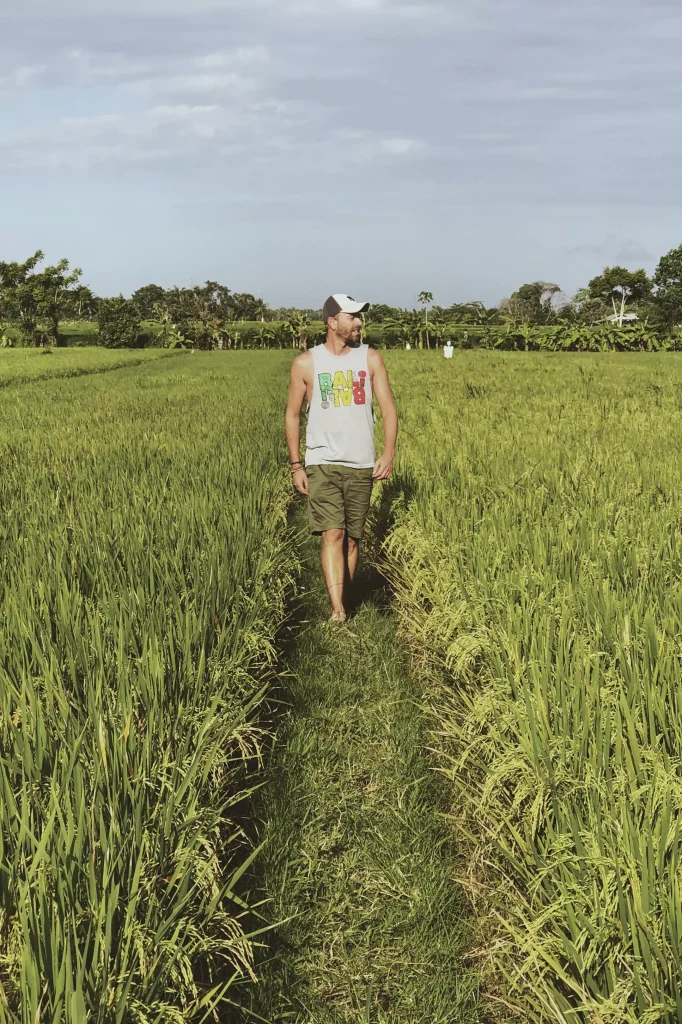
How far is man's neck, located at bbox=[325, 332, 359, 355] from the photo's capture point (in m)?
3.58

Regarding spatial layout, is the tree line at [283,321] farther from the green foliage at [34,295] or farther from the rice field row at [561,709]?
the rice field row at [561,709]

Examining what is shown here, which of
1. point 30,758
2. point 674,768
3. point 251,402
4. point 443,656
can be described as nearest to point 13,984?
point 30,758

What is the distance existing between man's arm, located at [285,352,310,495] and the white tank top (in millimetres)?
62

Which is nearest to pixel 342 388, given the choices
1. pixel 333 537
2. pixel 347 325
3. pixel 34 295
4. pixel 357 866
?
pixel 347 325

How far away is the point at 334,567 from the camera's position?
12.7 ft

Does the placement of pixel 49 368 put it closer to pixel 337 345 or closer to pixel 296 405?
pixel 296 405

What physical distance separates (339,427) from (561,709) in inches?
88.2

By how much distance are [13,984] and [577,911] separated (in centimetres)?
98

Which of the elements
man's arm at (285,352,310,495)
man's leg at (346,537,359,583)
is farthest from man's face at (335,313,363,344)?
man's leg at (346,537,359,583)

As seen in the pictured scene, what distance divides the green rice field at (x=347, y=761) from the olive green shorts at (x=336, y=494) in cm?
27

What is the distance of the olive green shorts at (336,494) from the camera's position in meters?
3.77

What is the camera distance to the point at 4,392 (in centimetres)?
1272

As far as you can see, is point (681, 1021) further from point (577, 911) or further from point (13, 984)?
point (13, 984)

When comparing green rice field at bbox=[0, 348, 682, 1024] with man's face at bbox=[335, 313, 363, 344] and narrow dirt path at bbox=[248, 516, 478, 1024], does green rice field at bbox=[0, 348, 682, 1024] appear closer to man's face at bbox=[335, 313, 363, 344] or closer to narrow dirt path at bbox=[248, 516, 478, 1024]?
narrow dirt path at bbox=[248, 516, 478, 1024]
